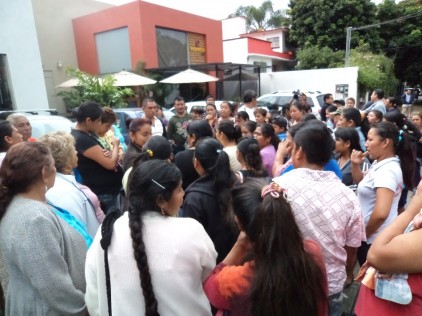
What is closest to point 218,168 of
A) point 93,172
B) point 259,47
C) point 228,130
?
point 228,130

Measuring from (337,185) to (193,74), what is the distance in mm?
10918

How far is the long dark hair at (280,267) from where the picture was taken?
3.94 feet

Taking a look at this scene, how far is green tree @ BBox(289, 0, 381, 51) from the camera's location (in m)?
22.0

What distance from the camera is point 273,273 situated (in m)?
1.21

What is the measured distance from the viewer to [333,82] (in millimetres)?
18172

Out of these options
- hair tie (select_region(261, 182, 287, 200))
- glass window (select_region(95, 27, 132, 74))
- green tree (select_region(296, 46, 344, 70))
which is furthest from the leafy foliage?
green tree (select_region(296, 46, 344, 70))

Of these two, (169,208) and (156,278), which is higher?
(169,208)

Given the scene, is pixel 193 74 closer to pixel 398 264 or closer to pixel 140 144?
pixel 140 144

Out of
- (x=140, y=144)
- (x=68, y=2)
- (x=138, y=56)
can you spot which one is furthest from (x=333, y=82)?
(x=140, y=144)

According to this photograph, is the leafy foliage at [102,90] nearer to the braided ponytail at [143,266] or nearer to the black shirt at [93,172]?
the black shirt at [93,172]

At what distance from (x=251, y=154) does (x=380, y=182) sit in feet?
3.41

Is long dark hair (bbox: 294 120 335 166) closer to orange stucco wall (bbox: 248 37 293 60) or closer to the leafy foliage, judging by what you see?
the leafy foliage

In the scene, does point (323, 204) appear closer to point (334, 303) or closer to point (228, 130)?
point (334, 303)

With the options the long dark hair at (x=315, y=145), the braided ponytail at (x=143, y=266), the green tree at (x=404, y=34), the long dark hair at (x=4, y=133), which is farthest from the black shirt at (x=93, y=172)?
the green tree at (x=404, y=34)
